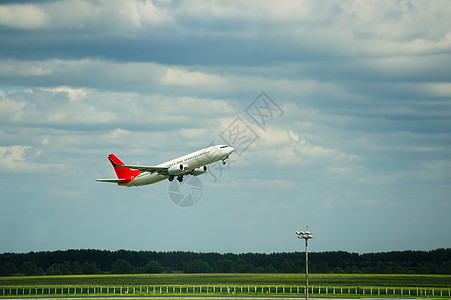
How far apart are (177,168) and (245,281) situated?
5236cm

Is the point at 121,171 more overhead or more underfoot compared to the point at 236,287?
more overhead

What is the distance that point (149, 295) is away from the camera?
13512 centimetres

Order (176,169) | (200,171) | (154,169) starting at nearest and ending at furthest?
(176,169)
(154,169)
(200,171)

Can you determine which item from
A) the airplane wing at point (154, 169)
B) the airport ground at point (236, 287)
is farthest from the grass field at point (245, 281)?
the airplane wing at point (154, 169)

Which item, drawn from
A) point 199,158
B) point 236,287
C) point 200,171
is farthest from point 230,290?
point 199,158

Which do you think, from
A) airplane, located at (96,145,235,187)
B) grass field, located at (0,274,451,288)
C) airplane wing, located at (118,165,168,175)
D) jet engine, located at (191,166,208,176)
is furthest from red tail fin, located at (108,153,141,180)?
grass field, located at (0,274,451,288)

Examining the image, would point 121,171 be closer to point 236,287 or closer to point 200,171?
point 200,171

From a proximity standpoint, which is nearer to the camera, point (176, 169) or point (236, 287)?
point (176, 169)

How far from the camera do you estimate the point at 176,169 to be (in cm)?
13125

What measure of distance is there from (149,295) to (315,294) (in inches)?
1252

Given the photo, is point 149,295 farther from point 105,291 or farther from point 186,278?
point 186,278

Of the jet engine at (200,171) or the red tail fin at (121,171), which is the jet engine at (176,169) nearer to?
the jet engine at (200,171)

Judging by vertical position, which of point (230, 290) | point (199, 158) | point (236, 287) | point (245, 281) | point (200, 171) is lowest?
point (230, 290)

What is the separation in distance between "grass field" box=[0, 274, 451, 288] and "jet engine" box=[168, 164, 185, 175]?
129ft
